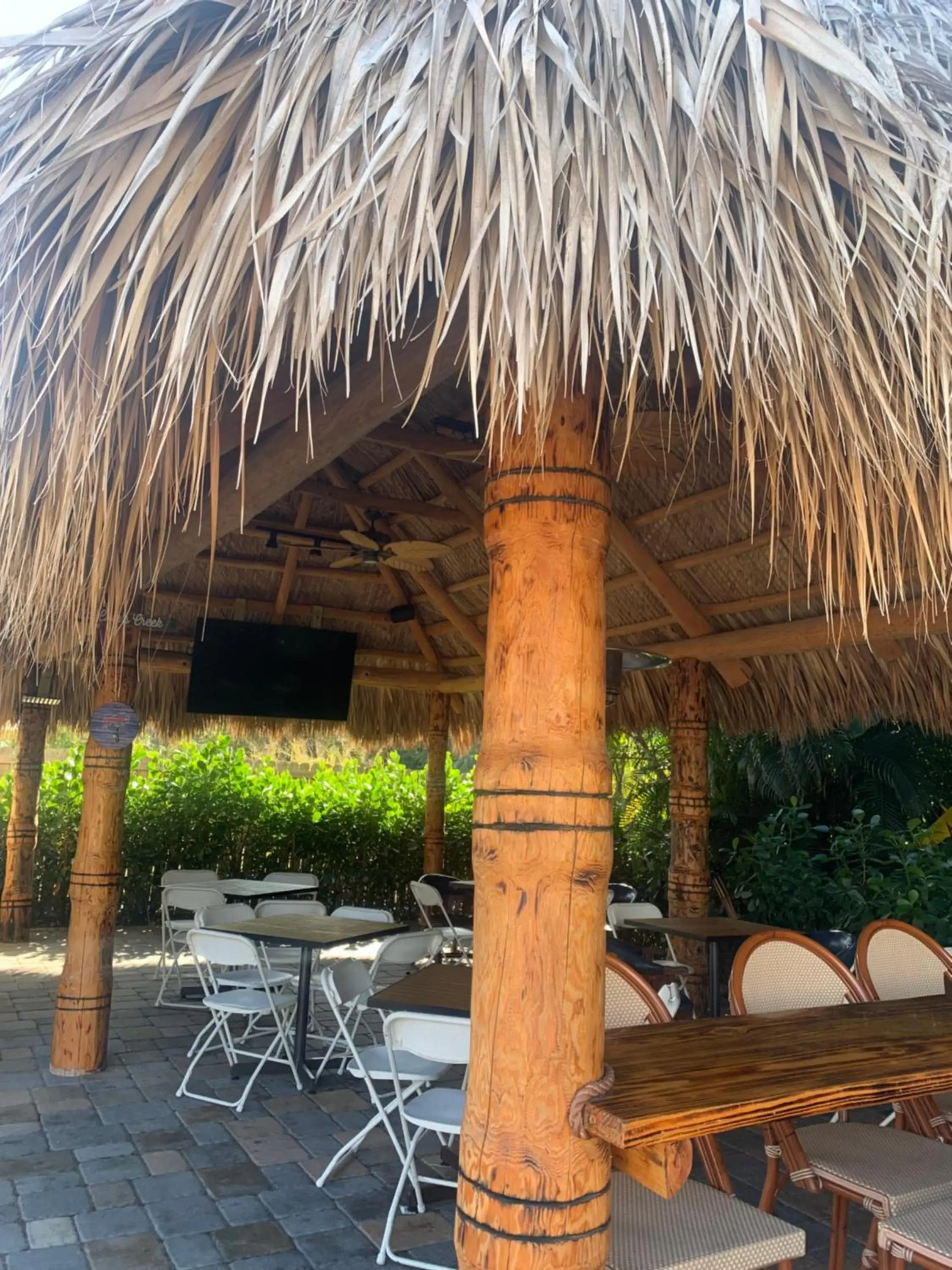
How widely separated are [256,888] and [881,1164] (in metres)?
5.41

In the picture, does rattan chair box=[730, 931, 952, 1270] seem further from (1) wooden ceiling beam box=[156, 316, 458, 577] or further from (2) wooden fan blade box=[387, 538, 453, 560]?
(2) wooden fan blade box=[387, 538, 453, 560]

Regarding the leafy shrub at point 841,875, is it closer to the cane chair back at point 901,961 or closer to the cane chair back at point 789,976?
the cane chair back at point 901,961

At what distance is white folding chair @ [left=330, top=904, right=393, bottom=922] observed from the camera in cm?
527

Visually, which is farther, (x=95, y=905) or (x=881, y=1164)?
(x=95, y=905)

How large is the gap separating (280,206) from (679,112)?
2.45 ft

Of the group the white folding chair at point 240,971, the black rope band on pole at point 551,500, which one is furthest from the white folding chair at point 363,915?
the black rope band on pole at point 551,500

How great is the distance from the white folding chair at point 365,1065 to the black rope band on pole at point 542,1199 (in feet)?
4.16

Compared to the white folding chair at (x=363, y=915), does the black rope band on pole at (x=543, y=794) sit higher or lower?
higher

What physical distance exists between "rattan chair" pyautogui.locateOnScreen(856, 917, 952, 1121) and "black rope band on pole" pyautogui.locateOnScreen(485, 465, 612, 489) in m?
2.08

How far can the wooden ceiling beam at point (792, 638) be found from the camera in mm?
4312

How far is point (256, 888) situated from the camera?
23.1ft

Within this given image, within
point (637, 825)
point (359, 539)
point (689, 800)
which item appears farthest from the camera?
point (637, 825)

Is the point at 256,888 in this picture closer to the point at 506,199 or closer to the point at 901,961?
the point at 901,961

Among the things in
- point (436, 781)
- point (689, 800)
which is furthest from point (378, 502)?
point (436, 781)
